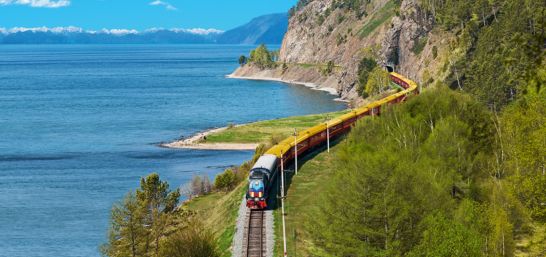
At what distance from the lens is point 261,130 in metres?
159

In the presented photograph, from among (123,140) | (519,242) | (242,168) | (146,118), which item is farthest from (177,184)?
(146,118)

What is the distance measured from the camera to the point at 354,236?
4262 centimetres

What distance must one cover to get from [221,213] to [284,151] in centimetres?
943

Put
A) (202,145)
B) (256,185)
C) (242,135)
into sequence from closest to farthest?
1. (256,185)
2. (202,145)
3. (242,135)

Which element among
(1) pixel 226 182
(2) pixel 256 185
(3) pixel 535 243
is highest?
(2) pixel 256 185

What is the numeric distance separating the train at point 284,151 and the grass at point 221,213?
289 centimetres

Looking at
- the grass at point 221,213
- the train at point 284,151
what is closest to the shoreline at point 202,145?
the train at point 284,151

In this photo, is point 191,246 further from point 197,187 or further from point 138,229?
point 197,187

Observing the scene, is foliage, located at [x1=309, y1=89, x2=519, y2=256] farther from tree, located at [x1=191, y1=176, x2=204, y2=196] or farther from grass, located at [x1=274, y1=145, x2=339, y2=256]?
tree, located at [x1=191, y1=176, x2=204, y2=196]

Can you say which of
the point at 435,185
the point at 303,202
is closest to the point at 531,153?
the point at 435,185

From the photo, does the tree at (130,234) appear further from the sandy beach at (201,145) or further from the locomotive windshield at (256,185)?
the sandy beach at (201,145)

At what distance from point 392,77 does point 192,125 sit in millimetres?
54452

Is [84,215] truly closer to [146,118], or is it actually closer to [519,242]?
[519,242]

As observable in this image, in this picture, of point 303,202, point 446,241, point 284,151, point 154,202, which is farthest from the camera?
point 154,202
